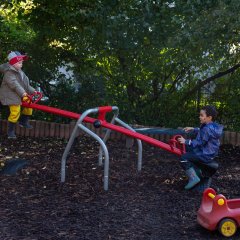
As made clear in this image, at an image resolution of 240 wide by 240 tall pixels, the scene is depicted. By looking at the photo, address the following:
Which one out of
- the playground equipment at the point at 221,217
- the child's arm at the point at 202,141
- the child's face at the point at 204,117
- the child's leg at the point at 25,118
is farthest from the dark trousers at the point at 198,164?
the child's leg at the point at 25,118

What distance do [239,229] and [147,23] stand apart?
279 cm

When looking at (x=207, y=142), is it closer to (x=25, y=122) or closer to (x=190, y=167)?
(x=190, y=167)

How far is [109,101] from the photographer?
8055 millimetres

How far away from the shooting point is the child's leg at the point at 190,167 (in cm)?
529

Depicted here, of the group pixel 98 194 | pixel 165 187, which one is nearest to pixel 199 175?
pixel 165 187

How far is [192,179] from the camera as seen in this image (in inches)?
208

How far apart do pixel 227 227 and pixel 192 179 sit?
1182 mm

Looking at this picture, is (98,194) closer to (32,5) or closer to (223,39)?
(223,39)

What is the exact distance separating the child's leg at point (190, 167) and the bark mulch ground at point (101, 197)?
0.42ft

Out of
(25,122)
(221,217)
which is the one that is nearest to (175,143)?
(221,217)

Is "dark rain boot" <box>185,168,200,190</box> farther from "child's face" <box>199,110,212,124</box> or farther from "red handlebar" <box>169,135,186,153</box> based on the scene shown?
"child's face" <box>199,110,212,124</box>

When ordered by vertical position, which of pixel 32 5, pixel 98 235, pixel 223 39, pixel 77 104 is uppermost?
pixel 32 5

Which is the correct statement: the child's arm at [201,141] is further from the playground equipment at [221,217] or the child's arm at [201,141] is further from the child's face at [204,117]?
the playground equipment at [221,217]

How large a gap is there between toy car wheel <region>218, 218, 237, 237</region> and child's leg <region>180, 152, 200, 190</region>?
3.80 ft
